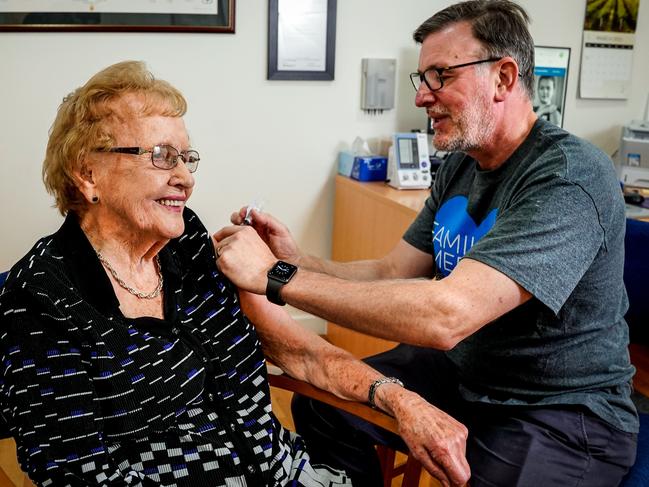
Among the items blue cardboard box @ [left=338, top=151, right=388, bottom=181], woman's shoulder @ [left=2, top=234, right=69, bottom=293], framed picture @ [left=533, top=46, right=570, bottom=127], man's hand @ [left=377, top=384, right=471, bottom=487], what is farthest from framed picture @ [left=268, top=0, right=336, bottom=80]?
man's hand @ [left=377, top=384, right=471, bottom=487]

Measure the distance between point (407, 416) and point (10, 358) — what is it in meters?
0.74

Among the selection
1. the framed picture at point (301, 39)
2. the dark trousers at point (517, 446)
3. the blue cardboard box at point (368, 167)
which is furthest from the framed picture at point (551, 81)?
the dark trousers at point (517, 446)

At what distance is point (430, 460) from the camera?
1.23m

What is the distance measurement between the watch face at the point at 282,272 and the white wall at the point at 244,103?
163 centimetres

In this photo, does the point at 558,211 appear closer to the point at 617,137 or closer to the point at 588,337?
the point at 588,337

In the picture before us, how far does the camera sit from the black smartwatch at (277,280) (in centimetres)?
140

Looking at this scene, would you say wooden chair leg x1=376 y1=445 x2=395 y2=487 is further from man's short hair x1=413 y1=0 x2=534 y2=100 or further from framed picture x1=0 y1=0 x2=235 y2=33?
framed picture x1=0 y1=0 x2=235 y2=33

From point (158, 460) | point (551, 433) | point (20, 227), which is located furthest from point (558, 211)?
point (20, 227)

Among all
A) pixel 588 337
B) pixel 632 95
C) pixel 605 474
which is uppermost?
pixel 632 95

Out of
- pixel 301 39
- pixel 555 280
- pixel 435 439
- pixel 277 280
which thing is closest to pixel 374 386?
pixel 435 439

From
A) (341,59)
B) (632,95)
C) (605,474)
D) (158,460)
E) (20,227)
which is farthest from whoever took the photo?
(632,95)

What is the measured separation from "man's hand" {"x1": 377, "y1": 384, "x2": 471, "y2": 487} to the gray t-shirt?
262mm

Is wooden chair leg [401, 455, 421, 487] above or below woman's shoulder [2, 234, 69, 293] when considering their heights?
below

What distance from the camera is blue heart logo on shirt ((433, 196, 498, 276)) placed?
161 centimetres
